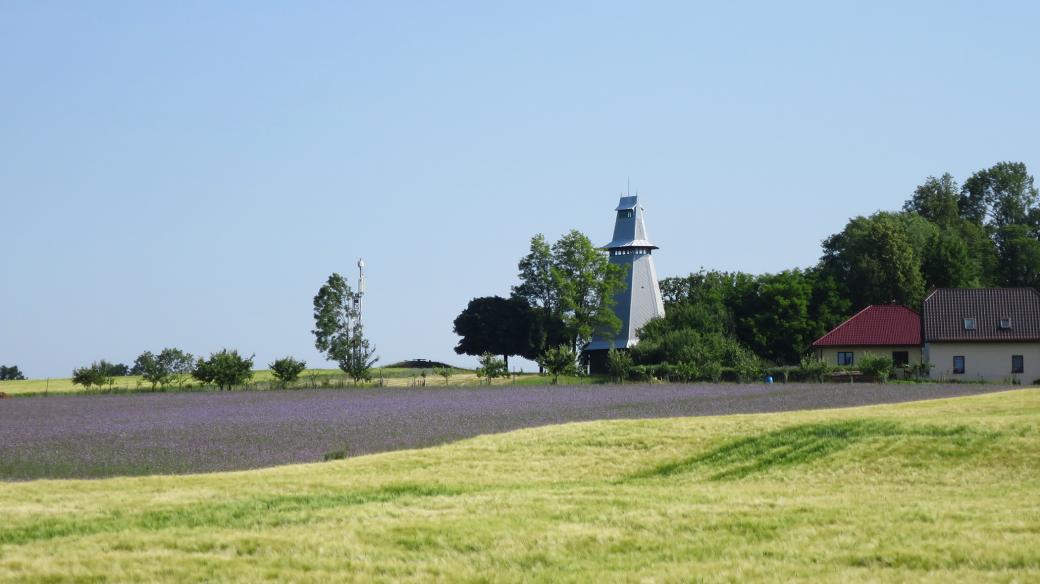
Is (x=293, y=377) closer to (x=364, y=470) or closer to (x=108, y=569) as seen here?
(x=364, y=470)

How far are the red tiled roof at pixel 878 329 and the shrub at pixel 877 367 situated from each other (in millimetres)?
12073

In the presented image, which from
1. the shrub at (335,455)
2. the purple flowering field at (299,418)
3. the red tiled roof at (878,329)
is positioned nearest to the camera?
the shrub at (335,455)

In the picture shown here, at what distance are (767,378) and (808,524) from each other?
2158 inches

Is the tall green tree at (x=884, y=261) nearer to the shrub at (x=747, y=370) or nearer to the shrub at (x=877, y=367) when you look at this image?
the shrub at (x=747, y=370)

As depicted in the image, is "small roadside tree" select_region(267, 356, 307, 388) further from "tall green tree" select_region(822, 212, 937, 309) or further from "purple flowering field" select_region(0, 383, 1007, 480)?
"tall green tree" select_region(822, 212, 937, 309)

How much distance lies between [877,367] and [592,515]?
52.8 metres

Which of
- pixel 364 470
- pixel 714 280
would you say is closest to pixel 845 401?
pixel 364 470

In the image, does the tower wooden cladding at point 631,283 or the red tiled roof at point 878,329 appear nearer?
the red tiled roof at point 878,329

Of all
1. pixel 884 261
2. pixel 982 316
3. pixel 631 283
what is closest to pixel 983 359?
pixel 982 316

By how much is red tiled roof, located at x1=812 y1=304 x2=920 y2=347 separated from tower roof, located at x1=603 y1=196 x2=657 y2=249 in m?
24.5

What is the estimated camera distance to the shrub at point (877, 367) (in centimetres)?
6372

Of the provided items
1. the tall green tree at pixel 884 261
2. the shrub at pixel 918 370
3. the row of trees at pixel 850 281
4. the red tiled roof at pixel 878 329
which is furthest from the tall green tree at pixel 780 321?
the shrub at pixel 918 370

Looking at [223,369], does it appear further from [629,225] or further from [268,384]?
[629,225]

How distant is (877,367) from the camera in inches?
2527
